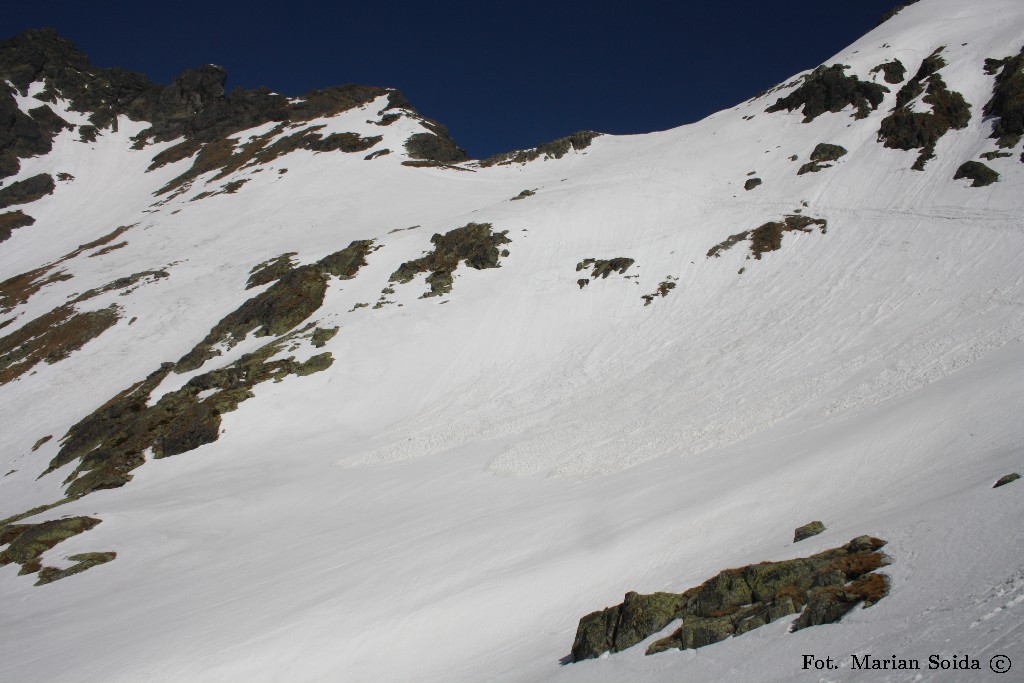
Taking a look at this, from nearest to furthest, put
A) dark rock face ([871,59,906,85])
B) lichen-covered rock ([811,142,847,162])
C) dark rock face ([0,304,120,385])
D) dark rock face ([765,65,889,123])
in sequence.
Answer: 1. lichen-covered rock ([811,142,847,162])
2. dark rock face ([0,304,120,385])
3. dark rock face ([765,65,889,123])
4. dark rock face ([871,59,906,85])

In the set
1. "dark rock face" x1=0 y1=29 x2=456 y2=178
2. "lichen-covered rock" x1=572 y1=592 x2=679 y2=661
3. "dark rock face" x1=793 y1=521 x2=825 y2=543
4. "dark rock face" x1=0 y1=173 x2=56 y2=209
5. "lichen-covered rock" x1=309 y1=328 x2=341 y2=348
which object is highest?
"dark rock face" x1=0 y1=29 x2=456 y2=178

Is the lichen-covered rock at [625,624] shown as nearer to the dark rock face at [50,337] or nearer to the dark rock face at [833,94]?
the dark rock face at [50,337]

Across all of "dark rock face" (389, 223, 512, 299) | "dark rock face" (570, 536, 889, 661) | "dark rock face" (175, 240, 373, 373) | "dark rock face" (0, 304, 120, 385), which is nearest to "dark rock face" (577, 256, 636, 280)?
"dark rock face" (389, 223, 512, 299)

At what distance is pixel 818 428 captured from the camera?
15.0 metres

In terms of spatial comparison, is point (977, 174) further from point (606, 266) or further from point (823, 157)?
point (606, 266)

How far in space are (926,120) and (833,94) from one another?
10017 mm

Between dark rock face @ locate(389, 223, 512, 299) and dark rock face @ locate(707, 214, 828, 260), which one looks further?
dark rock face @ locate(389, 223, 512, 299)

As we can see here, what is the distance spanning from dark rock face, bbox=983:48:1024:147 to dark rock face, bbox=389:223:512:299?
1114 inches

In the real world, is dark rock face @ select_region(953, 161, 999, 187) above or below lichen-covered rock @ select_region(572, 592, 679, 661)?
above

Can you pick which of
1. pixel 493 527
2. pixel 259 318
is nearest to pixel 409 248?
pixel 259 318

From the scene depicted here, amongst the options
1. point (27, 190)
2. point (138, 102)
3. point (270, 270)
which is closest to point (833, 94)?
point (270, 270)

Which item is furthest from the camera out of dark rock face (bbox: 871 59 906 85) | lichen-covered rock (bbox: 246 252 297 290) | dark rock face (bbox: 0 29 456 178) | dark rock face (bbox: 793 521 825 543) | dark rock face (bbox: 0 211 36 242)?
dark rock face (bbox: 0 29 456 178)

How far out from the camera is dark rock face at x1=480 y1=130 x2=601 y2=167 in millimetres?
67562

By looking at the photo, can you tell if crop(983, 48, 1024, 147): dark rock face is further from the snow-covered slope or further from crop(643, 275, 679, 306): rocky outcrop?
crop(643, 275, 679, 306): rocky outcrop
